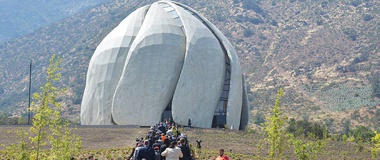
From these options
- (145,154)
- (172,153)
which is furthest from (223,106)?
(145,154)

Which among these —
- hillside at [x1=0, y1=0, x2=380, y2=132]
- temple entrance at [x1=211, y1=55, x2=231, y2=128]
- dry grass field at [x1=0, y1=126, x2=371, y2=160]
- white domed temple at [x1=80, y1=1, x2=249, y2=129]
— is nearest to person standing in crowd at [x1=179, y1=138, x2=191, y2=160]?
dry grass field at [x1=0, y1=126, x2=371, y2=160]

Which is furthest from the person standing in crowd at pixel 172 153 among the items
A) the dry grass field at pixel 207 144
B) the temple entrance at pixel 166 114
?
the temple entrance at pixel 166 114

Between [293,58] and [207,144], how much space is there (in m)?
70.0

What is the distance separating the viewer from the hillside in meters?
83.2

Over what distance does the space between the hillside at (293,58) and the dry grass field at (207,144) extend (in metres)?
36.1

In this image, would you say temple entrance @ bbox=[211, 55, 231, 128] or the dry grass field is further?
temple entrance @ bbox=[211, 55, 231, 128]

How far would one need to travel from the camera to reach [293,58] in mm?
100125

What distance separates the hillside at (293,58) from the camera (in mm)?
83188

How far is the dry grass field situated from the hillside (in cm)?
3609

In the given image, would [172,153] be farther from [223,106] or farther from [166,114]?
[223,106]

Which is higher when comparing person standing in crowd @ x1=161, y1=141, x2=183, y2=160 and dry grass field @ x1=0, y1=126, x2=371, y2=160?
person standing in crowd @ x1=161, y1=141, x2=183, y2=160

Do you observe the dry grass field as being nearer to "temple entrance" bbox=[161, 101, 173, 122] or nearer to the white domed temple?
the white domed temple

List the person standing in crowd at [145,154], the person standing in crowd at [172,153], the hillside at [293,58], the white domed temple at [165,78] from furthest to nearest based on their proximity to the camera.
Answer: the hillside at [293,58]
the white domed temple at [165,78]
the person standing in crowd at [172,153]
the person standing in crowd at [145,154]

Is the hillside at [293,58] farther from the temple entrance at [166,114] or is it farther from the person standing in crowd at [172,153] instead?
the person standing in crowd at [172,153]
